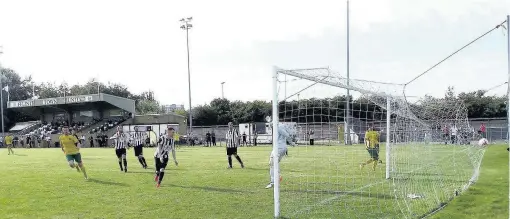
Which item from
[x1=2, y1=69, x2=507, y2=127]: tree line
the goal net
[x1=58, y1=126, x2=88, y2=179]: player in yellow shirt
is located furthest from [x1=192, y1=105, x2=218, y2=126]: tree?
[x1=58, y1=126, x2=88, y2=179]: player in yellow shirt

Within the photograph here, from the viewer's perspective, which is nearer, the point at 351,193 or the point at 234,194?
the point at 351,193

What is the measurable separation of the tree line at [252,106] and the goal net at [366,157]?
5 cm

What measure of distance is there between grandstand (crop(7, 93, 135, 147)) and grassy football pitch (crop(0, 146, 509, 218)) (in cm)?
4187

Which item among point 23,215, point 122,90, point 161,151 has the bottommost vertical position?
point 23,215

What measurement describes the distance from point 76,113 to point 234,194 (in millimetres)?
59034

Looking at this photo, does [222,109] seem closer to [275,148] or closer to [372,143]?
[372,143]

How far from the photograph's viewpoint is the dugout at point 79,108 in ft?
197

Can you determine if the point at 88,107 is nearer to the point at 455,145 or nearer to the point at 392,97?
the point at 455,145

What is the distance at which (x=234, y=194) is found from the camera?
38.8 feet

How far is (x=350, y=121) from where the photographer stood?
47.0 ft

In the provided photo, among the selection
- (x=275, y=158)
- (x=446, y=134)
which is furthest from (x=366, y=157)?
(x=275, y=158)

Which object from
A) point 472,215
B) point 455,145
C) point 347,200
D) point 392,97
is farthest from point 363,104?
point 455,145

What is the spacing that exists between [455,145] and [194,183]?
518 inches

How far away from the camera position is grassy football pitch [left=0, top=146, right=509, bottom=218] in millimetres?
9547
